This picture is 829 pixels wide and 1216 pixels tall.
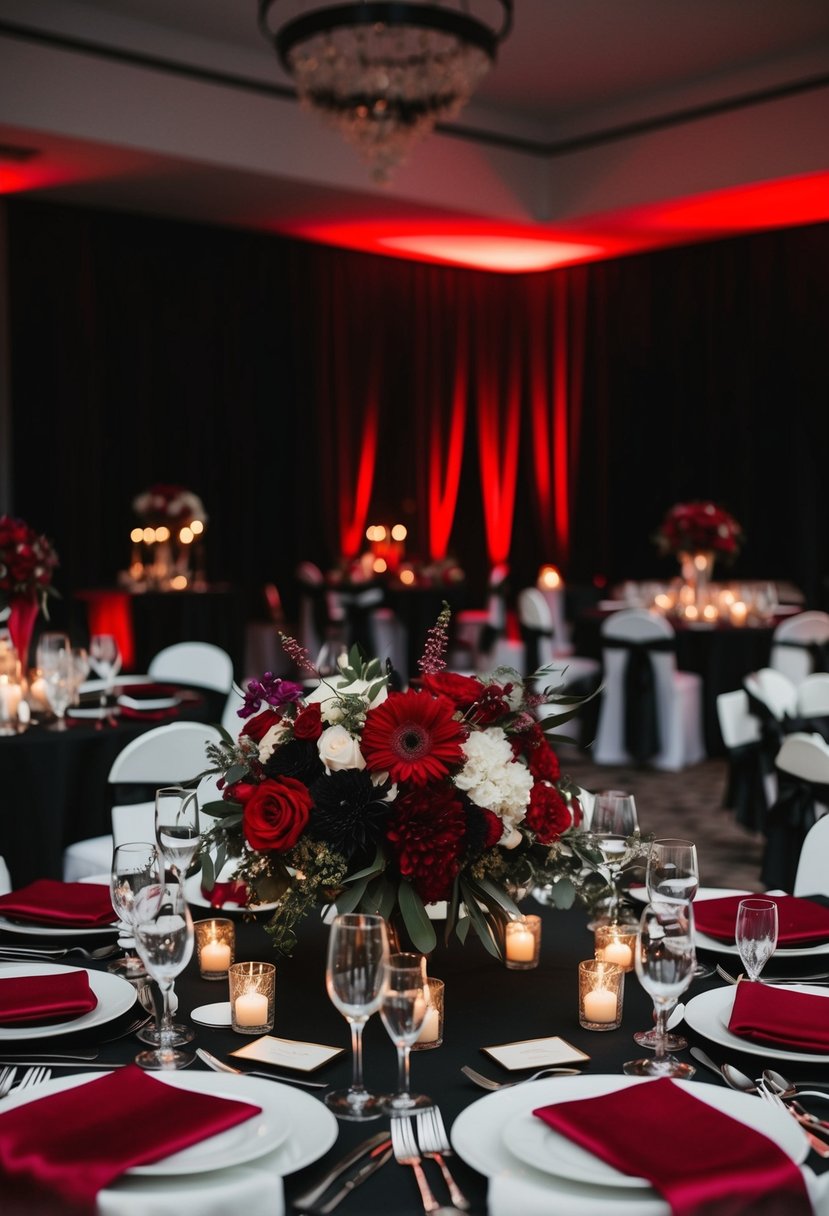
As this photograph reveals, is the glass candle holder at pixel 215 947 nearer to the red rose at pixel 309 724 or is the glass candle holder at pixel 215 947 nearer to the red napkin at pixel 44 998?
the red napkin at pixel 44 998

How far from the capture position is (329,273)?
38.5ft

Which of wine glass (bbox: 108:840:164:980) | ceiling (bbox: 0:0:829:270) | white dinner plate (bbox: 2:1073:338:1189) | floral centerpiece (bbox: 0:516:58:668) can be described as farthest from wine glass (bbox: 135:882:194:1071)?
ceiling (bbox: 0:0:829:270)

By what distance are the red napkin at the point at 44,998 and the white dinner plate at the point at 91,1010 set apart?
0.04ft

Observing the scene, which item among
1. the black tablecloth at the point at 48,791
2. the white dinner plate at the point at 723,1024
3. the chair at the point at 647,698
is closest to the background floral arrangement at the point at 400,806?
the white dinner plate at the point at 723,1024

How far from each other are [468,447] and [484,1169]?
469 inches

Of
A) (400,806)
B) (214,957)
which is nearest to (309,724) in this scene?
(400,806)

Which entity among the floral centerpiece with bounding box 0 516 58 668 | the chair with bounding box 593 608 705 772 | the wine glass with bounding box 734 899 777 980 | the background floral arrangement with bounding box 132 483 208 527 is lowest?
the chair with bounding box 593 608 705 772

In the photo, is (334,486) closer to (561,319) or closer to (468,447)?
(468,447)

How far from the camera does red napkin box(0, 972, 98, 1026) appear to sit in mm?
1675

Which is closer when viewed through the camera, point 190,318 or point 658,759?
point 658,759

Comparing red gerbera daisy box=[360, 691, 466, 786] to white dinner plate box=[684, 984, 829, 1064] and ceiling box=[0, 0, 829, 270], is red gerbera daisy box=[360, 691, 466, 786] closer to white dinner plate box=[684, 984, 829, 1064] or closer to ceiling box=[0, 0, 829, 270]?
white dinner plate box=[684, 984, 829, 1064]

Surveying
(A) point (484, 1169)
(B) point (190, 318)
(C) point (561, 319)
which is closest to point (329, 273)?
(B) point (190, 318)

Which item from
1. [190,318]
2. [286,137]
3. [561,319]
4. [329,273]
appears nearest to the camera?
[286,137]

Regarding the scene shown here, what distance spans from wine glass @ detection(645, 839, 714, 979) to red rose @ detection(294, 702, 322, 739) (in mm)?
485
